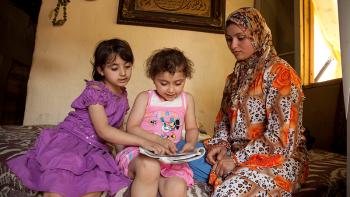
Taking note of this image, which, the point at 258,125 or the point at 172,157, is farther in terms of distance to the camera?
the point at 258,125

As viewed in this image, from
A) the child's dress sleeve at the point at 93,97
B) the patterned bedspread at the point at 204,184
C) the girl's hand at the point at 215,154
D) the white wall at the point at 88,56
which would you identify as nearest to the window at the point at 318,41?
the white wall at the point at 88,56

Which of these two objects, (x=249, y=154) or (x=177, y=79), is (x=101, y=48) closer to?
→ (x=177, y=79)

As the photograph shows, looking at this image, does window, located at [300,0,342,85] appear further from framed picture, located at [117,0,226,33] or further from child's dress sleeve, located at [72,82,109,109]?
child's dress sleeve, located at [72,82,109,109]

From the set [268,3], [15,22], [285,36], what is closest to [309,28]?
[285,36]

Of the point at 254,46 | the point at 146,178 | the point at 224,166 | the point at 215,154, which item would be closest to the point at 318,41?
the point at 254,46

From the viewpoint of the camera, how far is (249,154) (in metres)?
1.32

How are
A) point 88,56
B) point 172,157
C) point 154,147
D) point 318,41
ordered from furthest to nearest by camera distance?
point 88,56
point 318,41
point 154,147
point 172,157

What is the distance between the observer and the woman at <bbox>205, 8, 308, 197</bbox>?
4.07 feet

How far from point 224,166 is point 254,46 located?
0.60 m

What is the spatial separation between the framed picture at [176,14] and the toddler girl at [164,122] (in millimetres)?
1989

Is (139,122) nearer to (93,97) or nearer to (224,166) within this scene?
(93,97)

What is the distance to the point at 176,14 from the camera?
351 centimetres

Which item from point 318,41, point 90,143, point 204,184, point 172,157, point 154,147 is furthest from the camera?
point 318,41

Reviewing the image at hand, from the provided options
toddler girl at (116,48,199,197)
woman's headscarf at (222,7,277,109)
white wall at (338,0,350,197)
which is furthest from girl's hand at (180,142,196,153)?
white wall at (338,0,350,197)
